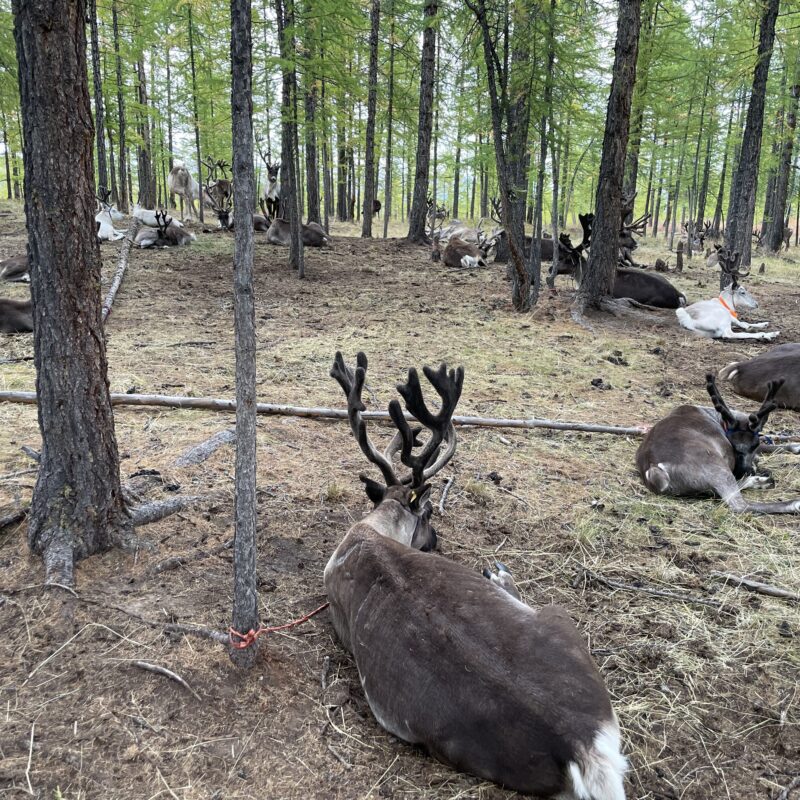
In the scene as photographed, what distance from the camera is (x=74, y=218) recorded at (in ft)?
10.8

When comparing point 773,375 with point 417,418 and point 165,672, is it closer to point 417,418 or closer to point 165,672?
point 417,418

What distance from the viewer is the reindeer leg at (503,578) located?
144 inches

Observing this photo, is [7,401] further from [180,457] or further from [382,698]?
[382,698]

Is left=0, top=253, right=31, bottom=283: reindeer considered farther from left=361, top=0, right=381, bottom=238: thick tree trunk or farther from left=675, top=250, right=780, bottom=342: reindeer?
left=675, top=250, right=780, bottom=342: reindeer

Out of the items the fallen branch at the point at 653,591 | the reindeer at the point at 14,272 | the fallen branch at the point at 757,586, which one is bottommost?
the fallen branch at the point at 653,591

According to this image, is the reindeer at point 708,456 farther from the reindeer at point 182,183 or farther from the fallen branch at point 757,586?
the reindeer at point 182,183

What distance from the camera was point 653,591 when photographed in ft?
12.3

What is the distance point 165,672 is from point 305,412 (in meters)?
3.59

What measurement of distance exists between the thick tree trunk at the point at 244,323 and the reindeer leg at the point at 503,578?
4.72 feet

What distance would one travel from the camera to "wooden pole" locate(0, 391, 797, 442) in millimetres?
6219

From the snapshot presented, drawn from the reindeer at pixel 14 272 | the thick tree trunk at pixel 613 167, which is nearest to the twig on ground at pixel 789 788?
the thick tree trunk at pixel 613 167

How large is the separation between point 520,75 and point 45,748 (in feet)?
34.9

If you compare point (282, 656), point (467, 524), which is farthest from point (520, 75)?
point (282, 656)

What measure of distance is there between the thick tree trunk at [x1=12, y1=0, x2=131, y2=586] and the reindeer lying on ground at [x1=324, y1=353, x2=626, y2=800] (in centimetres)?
146
